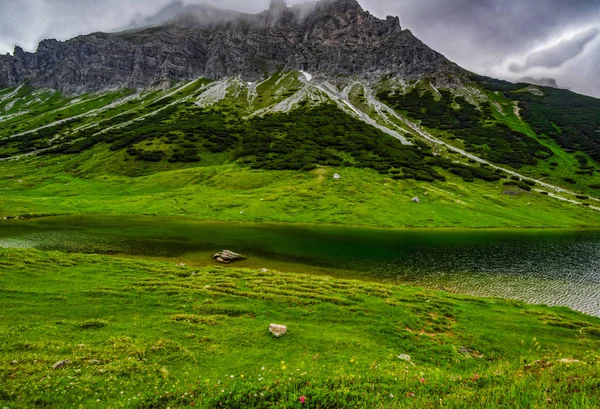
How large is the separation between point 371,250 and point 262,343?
38.2 metres

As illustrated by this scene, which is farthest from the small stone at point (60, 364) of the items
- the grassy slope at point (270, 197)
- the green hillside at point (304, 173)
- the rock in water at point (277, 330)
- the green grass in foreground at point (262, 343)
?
the green hillside at point (304, 173)

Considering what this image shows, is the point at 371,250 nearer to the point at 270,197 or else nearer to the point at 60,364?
the point at 60,364

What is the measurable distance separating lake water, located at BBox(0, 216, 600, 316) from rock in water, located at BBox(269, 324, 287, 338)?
68.3 ft

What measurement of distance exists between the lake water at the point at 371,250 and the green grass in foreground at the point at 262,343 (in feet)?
27.6

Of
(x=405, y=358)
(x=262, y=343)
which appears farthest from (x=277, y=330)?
(x=405, y=358)

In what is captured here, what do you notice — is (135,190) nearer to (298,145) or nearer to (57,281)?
(298,145)

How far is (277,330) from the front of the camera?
1872 cm

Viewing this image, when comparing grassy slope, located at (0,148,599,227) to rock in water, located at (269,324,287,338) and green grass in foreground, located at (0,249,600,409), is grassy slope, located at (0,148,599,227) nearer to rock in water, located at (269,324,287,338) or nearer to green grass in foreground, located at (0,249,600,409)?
green grass in foreground, located at (0,249,600,409)

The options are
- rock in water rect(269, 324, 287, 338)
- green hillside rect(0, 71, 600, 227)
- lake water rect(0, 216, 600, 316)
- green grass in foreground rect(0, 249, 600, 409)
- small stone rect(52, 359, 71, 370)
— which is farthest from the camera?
green hillside rect(0, 71, 600, 227)

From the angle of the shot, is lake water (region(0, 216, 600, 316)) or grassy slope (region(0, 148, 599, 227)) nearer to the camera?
lake water (region(0, 216, 600, 316))

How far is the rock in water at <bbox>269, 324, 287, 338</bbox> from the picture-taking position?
1845 cm

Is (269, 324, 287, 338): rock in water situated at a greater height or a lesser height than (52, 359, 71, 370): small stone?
lesser

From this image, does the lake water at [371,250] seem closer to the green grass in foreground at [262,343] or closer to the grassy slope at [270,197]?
→ the green grass in foreground at [262,343]

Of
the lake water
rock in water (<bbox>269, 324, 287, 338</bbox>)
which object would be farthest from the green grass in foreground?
the lake water
